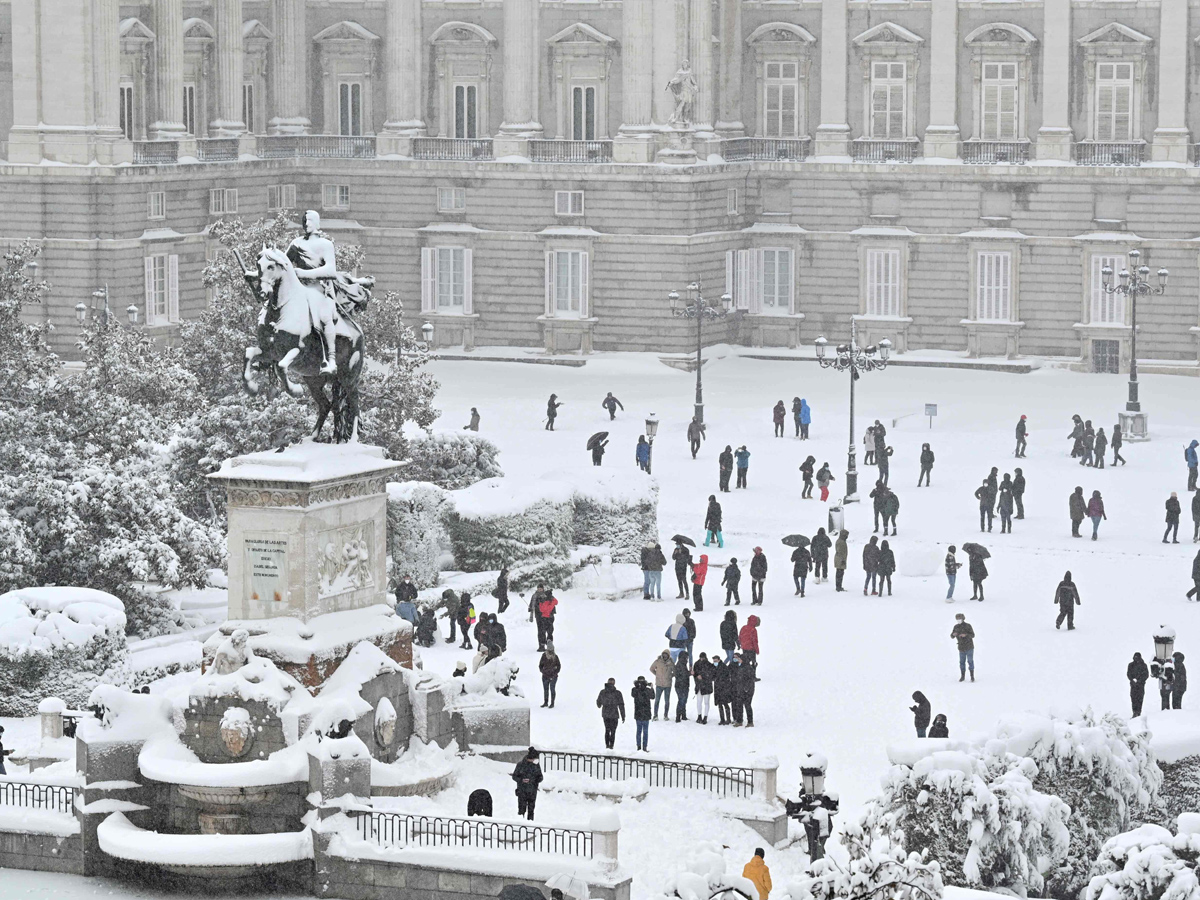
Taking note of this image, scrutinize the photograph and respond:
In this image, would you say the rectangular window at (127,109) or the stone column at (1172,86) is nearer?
the rectangular window at (127,109)

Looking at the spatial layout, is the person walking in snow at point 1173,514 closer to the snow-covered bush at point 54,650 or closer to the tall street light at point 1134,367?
the tall street light at point 1134,367

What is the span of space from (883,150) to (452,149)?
1068 cm

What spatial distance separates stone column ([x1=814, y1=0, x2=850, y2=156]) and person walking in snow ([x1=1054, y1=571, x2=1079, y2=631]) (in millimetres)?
31293

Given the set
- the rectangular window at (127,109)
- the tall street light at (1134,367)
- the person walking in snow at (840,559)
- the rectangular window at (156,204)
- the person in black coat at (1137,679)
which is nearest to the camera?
the person in black coat at (1137,679)

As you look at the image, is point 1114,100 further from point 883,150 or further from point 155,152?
point 155,152

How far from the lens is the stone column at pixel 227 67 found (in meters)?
70.4

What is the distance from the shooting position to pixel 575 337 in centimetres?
7100

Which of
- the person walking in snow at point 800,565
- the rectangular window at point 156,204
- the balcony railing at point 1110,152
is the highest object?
the balcony railing at point 1110,152

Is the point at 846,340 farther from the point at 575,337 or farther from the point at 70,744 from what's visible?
the point at 70,744

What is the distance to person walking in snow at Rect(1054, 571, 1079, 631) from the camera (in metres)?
41.0

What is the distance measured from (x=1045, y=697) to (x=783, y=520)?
565 inches

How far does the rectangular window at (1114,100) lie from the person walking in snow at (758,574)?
2864 centimetres

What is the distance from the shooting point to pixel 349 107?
73.9 metres

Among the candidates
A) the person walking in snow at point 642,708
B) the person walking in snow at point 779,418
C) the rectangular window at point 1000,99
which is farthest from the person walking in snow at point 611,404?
the person walking in snow at point 642,708
